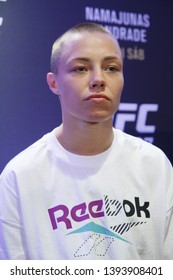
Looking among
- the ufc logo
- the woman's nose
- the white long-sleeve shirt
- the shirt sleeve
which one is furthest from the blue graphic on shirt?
the ufc logo

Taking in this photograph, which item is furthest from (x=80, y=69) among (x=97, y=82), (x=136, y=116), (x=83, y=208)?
(x=136, y=116)

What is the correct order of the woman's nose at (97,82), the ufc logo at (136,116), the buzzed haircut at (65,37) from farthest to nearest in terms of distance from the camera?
the ufc logo at (136,116) → the buzzed haircut at (65,37) → the woman's nose at (97,82)

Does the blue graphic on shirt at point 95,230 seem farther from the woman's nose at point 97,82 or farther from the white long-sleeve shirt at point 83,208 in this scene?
the woman's nose at point 97,82

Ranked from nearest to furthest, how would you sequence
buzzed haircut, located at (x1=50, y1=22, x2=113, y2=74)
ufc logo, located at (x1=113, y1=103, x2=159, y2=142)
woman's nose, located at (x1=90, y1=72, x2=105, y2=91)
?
woman's nose, located at (x1=90, y1=72, x2=105, y2=91) → buzzed haircut, located at (x1=50, y1=22, x2=113, y2=74) → ufc logo, located at (x1=113, y1=103, x2=159, y2=142)

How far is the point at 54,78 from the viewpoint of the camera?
1189mm

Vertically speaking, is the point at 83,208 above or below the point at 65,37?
below

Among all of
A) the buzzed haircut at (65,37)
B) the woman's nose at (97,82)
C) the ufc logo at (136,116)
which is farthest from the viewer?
the ufc logo at (136,116)

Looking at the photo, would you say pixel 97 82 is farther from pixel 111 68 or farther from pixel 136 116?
pixel 136 116

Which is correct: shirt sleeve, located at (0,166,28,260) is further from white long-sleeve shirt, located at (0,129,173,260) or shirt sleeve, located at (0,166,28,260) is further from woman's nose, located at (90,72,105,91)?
woman's nose, located at (90,72,105,91)

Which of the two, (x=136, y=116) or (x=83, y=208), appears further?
(x=136, y=116)

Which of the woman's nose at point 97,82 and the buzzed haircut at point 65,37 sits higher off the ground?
the buzzed haircut at point 65,37

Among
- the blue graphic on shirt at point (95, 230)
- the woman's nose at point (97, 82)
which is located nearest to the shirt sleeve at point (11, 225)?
the blue graphic on shirt at point (95, 230)

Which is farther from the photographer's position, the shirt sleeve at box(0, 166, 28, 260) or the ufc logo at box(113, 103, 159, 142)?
the ufc logo at box(113, 103, 159, 142)

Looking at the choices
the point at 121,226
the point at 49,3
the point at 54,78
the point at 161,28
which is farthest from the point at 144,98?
the point at 121,226
